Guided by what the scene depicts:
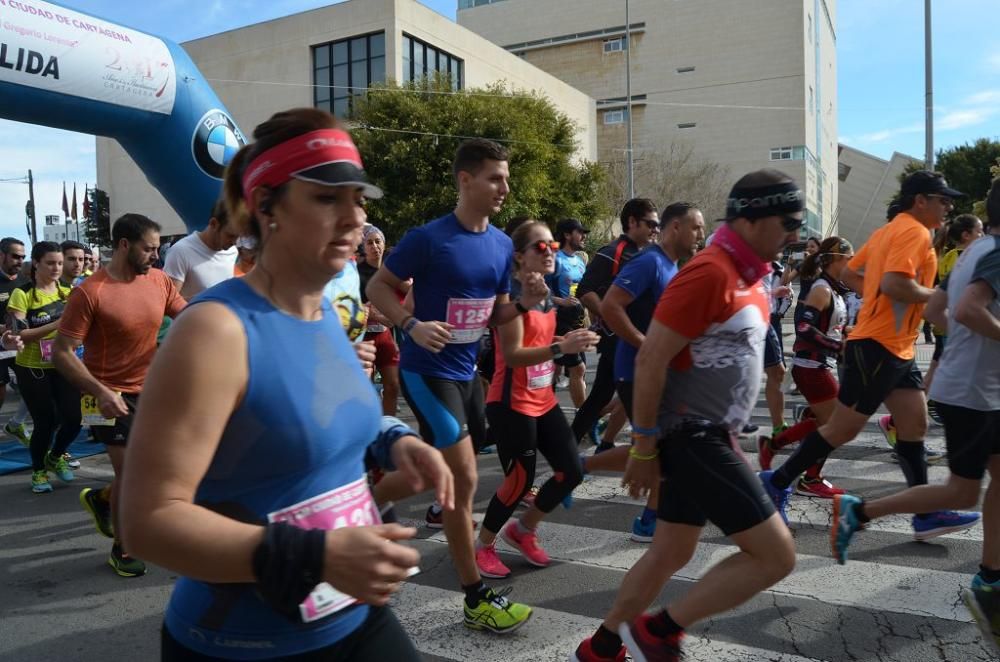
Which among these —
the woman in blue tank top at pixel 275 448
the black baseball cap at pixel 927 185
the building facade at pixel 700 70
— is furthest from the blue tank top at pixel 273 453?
the building facade at pixel 700 70

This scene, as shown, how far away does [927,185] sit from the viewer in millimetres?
4734

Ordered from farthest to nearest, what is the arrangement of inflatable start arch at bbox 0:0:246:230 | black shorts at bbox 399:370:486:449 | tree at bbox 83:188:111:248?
1. tree at bbox 83:188:111:248
2. inflatable start arch at bbox 0:0:246:230
3. black shorts at bbox 399:370:486:449

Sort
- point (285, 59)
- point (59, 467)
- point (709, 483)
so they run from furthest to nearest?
point (285, 59)
point (59, 467)
point (709, 483)

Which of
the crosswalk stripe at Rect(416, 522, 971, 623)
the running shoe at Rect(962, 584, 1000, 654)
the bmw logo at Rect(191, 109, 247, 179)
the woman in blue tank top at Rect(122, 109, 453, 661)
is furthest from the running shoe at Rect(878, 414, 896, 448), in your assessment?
the bmw logo at Rect(191, 109, 247, 179)

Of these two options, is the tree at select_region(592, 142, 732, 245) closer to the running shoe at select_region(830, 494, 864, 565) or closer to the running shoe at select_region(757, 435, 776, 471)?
the running shoe at select_region(757, 435, 776, 471)

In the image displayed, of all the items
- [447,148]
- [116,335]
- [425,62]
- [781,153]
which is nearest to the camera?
[116,335]

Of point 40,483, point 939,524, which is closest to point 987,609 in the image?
point 939,524

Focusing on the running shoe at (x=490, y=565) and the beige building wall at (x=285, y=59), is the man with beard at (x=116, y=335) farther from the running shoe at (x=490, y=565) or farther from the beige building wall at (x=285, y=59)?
the beige building wall at (x=285, y=59)

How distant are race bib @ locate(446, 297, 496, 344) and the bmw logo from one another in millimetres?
6517

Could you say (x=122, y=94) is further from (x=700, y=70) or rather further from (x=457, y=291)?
(x=700, y=70)

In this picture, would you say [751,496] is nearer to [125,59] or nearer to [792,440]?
[792,440]

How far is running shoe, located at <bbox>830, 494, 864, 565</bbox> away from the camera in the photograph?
405 cm

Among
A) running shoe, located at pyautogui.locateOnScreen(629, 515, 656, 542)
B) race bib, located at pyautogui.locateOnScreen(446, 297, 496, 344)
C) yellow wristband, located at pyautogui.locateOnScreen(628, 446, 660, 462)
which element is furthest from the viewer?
running shoe, located at pyautogui.locateOnScreen(629, 515, 656, 542)

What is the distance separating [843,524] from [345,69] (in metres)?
33.7
